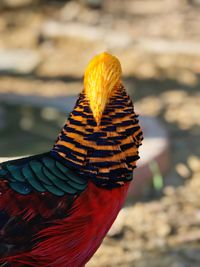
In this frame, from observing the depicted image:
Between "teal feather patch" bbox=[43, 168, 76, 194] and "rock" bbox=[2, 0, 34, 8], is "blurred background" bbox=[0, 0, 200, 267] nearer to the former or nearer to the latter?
"rock" bbox=[2, 0, 34, 8]

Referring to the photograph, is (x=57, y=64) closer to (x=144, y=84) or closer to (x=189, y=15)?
(x=144, y=84)

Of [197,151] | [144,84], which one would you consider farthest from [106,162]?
[144,84]

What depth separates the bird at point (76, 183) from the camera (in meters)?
2.42

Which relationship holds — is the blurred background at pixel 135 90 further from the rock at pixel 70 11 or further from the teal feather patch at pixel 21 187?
the teal feather patch at pixel 21 187

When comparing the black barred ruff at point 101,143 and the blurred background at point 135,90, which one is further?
the blurred background at point 135,90

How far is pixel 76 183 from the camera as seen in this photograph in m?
2.49

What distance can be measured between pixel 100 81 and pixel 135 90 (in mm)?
4709

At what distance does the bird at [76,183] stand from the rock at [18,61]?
18.3 feet

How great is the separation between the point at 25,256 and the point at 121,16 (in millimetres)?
8063

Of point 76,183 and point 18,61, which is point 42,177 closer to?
point 76,183

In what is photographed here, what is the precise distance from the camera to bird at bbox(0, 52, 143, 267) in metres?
2.42

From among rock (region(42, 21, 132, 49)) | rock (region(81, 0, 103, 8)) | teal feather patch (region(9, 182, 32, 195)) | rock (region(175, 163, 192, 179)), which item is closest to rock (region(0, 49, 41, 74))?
rock (region(42, 21, 132, 49))

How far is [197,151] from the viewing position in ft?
18.3

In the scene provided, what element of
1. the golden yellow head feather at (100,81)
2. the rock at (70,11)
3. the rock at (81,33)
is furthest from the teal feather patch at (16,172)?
the rock at (70,11)
